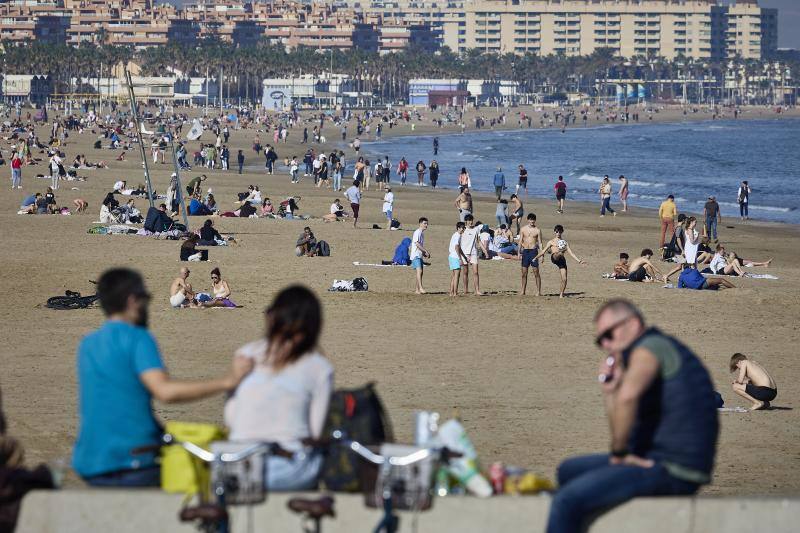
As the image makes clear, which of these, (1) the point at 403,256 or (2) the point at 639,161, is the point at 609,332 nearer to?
(1) the point at 403,256

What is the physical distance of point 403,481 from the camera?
18.3 ft

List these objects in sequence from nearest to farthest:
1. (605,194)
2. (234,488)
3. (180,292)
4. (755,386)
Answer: (234,488), (755,386), (180,292), (605,194)

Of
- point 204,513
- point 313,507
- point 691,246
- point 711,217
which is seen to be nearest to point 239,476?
point 204,513

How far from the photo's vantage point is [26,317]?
1794 cm

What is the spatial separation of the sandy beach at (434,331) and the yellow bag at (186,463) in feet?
11.4

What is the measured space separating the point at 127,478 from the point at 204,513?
0.45 m

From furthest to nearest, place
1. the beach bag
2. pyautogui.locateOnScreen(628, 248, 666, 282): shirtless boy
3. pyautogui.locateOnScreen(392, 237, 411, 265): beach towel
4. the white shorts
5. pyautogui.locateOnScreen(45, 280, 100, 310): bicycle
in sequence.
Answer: the beach bag
pyautogui.locateOnScreen(392, 237, 411, 265): beach towel
pyautogui.locateOnScreen(628, 248, 666, 282): shirtless boy
the white shorts
pyautogui.locateOnScreen(45, 280, 100, 310): bicycle

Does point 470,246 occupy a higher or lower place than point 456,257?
higher

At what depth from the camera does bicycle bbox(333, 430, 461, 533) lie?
5.55 m

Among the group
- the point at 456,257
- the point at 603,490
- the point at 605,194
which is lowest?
the point at 605,194

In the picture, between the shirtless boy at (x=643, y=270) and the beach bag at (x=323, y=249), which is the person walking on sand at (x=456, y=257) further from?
the beach bag at (x=323, y=249)

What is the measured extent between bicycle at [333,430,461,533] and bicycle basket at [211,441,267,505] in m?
0.39

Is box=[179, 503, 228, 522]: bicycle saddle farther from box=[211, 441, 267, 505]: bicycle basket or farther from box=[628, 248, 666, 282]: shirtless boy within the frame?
box=[628, 248, 666, 282]: shirtless boy

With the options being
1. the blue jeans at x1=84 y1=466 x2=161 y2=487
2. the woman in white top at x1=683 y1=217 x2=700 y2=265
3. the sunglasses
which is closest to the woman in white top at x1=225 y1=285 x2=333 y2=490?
the blue jeans at x1=84 y1=466 x2=161 y2=487
